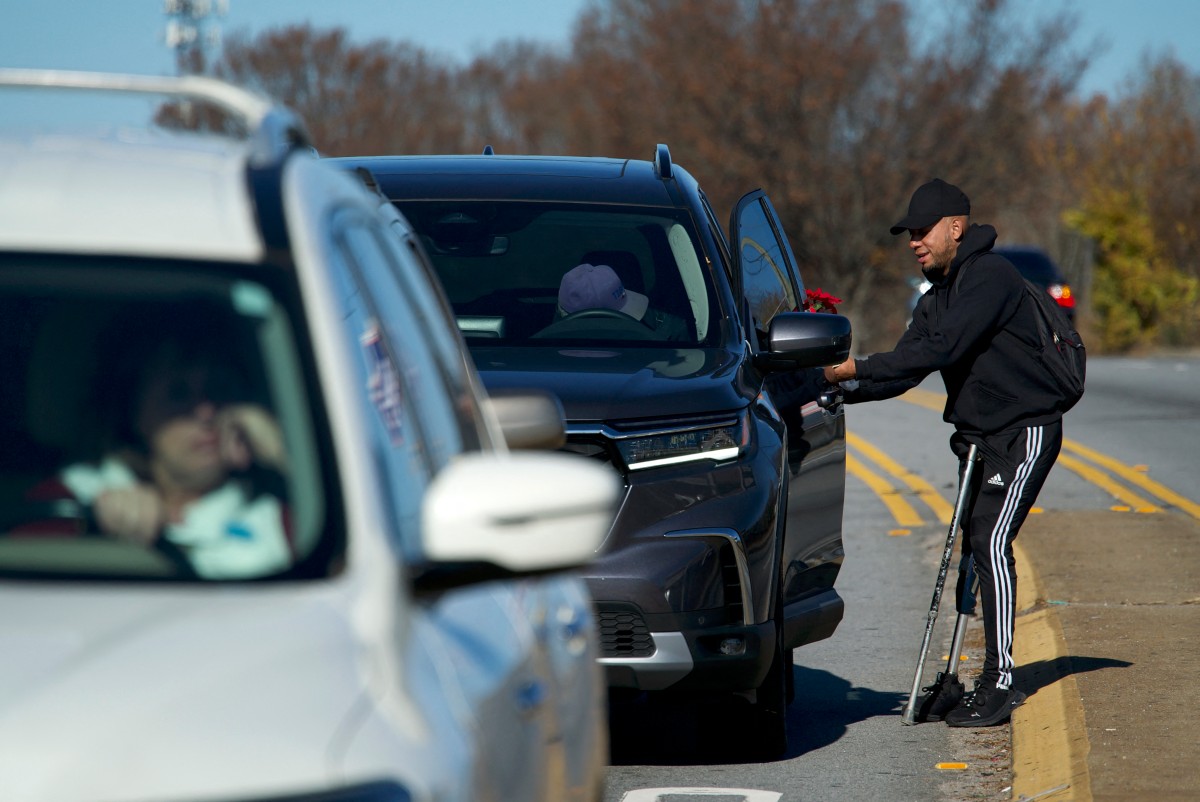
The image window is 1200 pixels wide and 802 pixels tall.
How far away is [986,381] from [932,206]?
0.67 m

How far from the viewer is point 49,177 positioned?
2662mm

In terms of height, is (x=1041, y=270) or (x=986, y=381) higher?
(x=986, y=381)

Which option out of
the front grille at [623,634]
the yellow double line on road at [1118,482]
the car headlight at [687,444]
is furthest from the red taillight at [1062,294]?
the front grille at [623,634]

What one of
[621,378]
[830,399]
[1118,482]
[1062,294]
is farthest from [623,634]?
[1062,294]

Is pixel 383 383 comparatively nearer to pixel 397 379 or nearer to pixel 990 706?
pixel 397 379

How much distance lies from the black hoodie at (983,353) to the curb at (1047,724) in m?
1.01

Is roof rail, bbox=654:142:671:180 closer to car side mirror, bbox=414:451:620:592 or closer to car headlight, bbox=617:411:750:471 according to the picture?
car headlight, bbox=617:411:750:471

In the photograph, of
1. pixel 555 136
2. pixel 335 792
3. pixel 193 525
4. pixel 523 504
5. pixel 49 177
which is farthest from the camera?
pixel 555 136

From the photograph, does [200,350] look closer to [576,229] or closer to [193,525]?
[193,525]

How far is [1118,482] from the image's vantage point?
46.1 ft

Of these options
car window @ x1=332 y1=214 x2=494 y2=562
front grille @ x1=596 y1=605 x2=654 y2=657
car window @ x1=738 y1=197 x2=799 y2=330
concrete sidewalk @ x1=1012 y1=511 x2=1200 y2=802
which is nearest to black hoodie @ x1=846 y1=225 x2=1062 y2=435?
car window @ x1=738 y1=197 x2=799 y2=330

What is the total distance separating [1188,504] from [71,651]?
464 inches

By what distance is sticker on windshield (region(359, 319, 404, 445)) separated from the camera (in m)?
2.53

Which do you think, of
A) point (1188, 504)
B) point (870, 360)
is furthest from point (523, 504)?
point (1188, 504)
